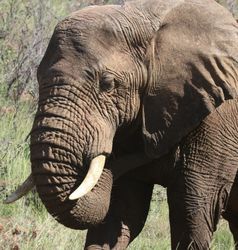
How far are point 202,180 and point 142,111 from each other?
56 cm

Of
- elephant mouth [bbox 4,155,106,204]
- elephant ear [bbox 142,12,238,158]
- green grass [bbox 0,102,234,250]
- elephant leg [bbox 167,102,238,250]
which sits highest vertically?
elephant ear [bbox 142,12,238,158]

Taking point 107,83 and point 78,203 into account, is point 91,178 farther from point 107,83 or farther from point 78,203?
point 107,83

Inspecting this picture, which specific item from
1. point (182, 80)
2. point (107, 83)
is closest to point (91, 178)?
point (107, 83)

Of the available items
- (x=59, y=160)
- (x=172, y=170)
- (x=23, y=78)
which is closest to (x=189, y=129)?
(x=172, y=170)

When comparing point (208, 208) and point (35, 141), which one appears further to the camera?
point (208, 208)

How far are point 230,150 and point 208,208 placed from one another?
1.17 feet

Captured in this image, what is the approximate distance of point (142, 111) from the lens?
6730 mm

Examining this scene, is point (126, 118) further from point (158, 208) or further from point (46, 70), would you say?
point (158, 208)

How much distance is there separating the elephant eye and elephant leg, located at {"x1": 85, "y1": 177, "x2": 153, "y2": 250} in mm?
850

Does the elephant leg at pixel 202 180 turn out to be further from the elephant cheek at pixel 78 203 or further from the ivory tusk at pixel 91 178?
the ivory tusk at pixel 91 178

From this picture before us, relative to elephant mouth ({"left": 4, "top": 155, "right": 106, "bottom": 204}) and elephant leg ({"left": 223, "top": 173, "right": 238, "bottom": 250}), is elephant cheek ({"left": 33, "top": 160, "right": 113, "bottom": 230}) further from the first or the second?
elephant leg ({"left": 223, "top": 173, "right": 238, "bottom": 250})

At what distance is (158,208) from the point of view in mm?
9578

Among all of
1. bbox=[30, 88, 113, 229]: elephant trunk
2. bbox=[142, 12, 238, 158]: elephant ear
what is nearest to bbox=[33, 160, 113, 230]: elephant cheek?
bbox=[30, 88, 113, 229]: elephant trunk

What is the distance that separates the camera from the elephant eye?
21.4 ft
